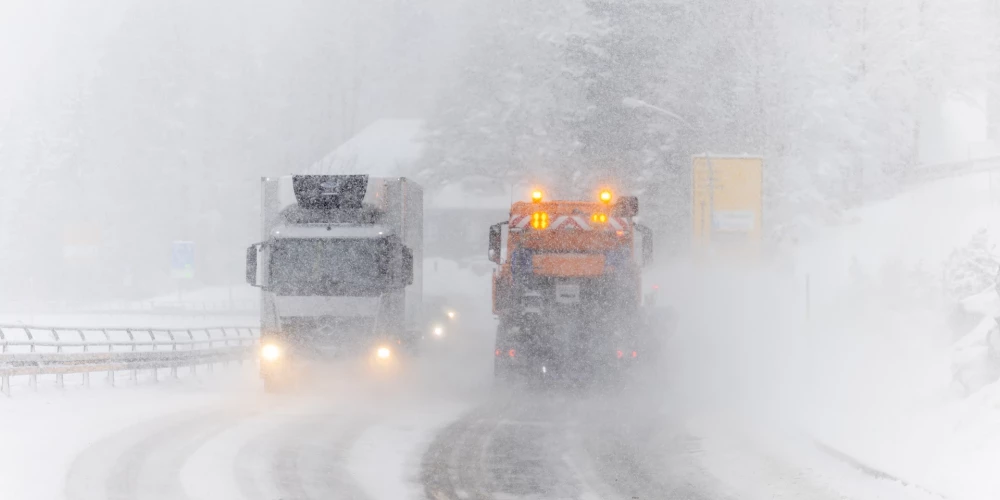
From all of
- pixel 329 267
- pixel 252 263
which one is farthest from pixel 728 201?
pixel 252 263

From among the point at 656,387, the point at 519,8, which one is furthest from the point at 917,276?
the point at 519,8

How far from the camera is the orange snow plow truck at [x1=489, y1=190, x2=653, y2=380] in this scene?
62.6 ft

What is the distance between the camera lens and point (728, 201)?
30750 mm

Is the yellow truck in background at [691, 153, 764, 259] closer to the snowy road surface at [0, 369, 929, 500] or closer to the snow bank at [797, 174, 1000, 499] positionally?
the snow bank at [797, 174, 1000, 499]

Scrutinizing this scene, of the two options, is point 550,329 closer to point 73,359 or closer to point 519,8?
point 73,359

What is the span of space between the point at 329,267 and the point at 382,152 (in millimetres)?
62122

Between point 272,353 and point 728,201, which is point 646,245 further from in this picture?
point 728,201

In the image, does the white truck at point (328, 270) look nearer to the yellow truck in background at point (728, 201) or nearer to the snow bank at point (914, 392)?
the snow bank at point (914, 392)

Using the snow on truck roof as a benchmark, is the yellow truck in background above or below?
below

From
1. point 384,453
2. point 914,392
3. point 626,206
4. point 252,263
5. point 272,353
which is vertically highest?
point 626,206

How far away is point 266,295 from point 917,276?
14097mm

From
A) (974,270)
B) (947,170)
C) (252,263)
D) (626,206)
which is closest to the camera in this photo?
(974,270)

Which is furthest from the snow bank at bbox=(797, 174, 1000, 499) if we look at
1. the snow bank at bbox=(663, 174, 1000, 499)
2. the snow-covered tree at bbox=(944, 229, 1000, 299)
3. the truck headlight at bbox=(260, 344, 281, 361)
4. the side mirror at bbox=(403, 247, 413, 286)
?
the truck headlight at bbox=(260, 344, 281, 361)

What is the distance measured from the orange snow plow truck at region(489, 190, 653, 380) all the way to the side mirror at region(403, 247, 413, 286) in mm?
1770
